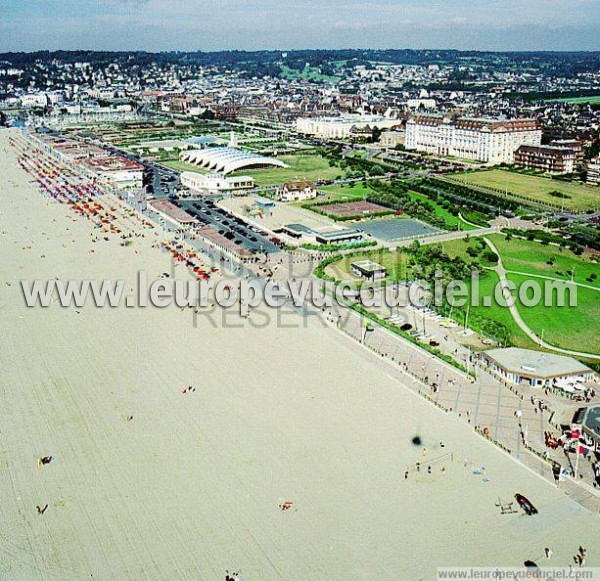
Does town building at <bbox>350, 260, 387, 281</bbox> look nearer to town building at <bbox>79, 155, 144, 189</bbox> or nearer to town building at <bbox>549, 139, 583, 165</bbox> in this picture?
town building at <bbox>79, 155, 144, 189</bbox>

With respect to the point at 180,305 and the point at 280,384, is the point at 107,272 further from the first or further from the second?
the point at 280,384

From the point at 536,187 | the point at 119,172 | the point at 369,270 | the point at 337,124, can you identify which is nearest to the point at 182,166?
the point at 119,172

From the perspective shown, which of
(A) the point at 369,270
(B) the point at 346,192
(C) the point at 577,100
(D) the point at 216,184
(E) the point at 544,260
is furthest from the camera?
(C) the point at 577,100

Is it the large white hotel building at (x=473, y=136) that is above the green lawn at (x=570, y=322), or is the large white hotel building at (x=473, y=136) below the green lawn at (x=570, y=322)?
above

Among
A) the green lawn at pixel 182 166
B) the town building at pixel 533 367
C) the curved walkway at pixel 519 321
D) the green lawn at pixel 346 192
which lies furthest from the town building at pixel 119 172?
the town building at pixel 533 367

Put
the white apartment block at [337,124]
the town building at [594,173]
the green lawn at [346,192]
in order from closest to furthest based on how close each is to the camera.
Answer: the green lawn at [346,192]
the town building at [594,173]
the white apartment block at [337,124]

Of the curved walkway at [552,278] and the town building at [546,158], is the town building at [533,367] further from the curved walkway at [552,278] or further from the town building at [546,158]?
the town building at [546,158]

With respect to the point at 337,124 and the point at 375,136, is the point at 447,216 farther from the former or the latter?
the point at 337,124

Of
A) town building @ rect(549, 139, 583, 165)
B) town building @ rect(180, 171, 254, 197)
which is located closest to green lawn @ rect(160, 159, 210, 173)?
town building @ rect(180, 171, 254, 197)
